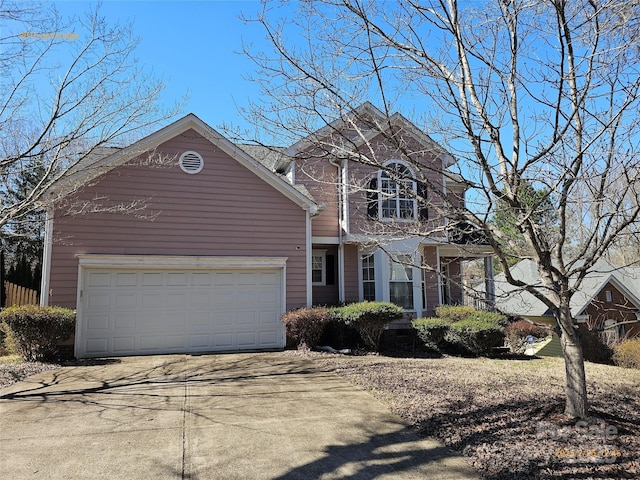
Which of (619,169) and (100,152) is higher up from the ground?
(100,152)

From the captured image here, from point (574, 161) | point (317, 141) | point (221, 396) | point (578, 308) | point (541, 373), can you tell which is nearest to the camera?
point (574, 161)

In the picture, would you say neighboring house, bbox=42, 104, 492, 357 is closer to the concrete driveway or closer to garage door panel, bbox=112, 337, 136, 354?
garage door panel, bbox=112, 337, 136, 354

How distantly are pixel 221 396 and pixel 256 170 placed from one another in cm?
641

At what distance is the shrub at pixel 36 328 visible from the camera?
850cm

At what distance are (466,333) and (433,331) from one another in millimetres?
791

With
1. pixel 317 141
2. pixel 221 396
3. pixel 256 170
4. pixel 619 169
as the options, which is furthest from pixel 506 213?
pixel 256 170

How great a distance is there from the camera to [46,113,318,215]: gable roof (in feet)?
31.5

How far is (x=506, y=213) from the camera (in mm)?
5281

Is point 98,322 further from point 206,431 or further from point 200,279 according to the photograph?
point 206,431

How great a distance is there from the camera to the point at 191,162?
35.7 feet

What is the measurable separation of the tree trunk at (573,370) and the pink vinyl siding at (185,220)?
283 inches

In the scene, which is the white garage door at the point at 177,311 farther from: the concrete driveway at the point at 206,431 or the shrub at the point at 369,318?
the concrete driveway at the point at 206,431

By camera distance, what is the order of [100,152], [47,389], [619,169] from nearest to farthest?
[619,169] < [47,389] < [100,152]

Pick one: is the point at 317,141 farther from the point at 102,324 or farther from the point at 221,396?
the point at 102,324
